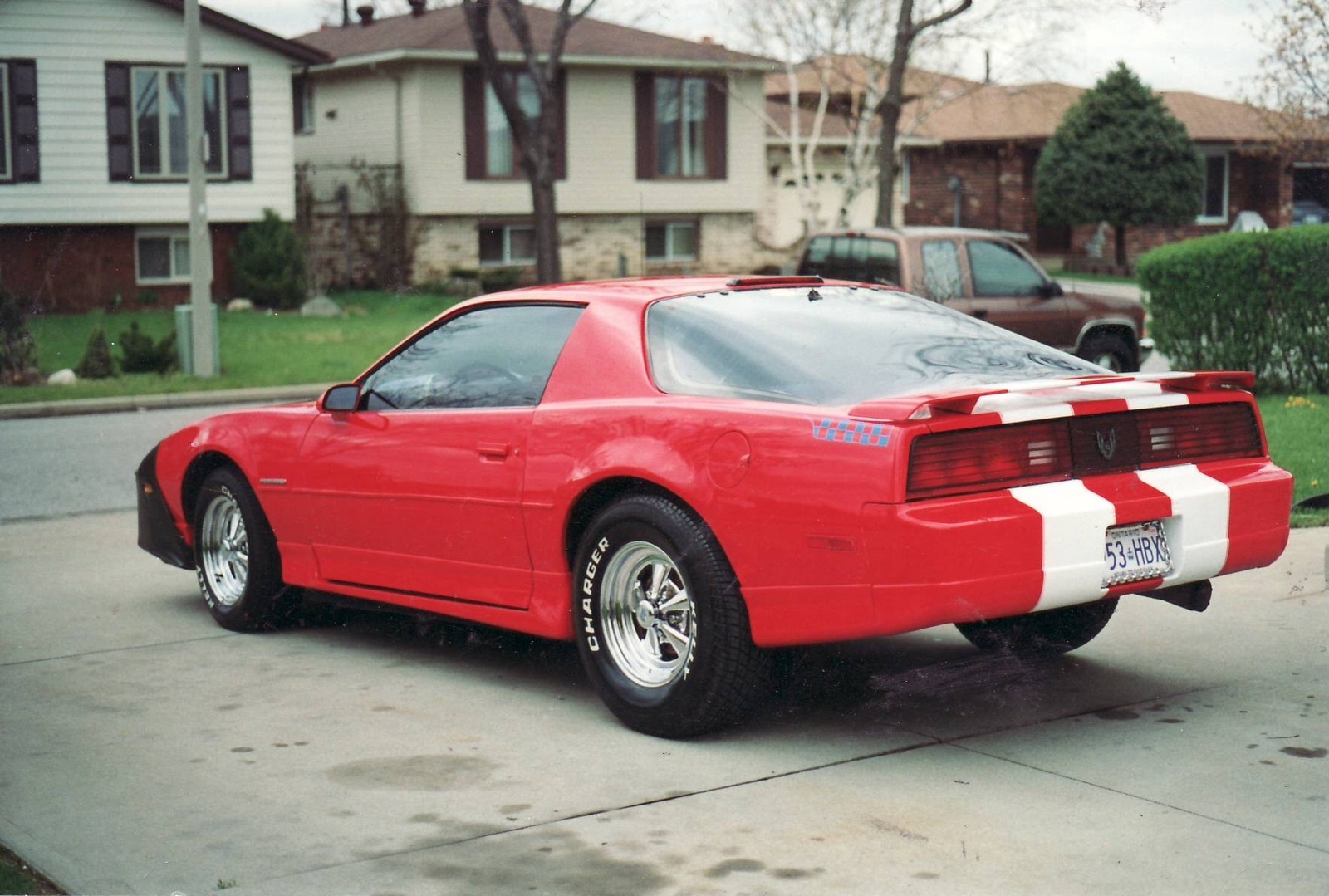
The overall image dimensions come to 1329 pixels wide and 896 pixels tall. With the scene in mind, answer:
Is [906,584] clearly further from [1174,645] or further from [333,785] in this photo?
[1174,645]

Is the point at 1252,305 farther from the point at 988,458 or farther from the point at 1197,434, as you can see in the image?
the point at 988,458

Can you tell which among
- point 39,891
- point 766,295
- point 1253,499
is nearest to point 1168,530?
point 1253,499

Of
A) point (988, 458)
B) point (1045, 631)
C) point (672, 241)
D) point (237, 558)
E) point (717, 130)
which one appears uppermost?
point (717, 130)

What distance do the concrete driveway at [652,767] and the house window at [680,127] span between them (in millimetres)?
31061

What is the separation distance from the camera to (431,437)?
21.0 ft

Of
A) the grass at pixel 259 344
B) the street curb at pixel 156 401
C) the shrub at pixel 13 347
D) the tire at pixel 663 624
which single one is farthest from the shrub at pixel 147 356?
the tire at pixel 663 624

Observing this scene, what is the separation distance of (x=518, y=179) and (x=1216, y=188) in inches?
997

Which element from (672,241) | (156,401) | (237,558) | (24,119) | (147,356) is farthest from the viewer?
(672,241)

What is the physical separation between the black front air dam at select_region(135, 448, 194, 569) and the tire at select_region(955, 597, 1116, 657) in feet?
11.3

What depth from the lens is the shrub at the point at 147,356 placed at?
19500mm

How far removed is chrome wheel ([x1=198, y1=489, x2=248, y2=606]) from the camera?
7.37 metres

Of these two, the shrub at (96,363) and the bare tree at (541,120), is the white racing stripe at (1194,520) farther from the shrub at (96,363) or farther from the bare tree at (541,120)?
the bare tree at (541,120)

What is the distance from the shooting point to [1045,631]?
21.5 feet

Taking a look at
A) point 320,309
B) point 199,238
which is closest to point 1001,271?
point 199,238
